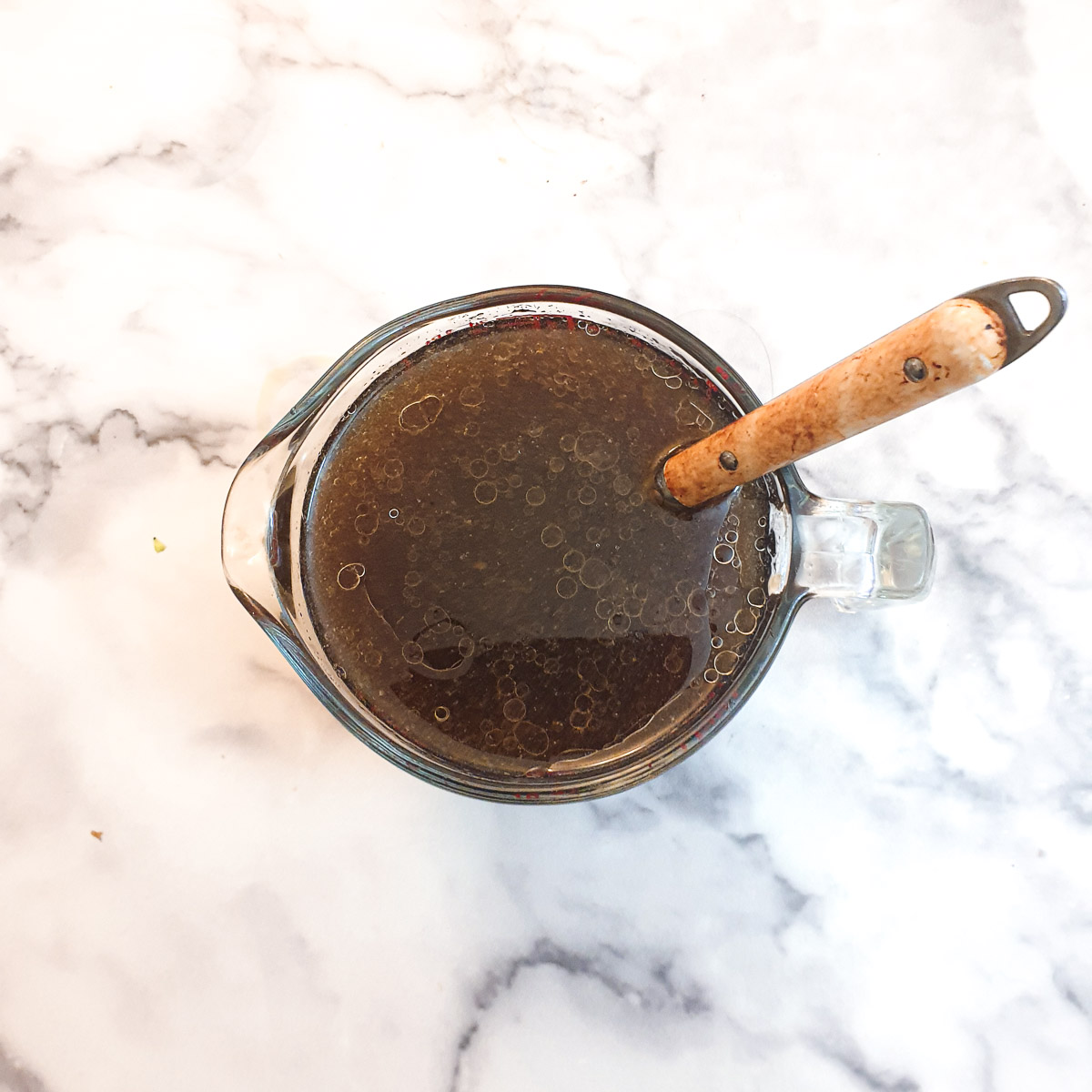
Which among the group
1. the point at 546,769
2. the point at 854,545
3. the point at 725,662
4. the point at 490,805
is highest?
the point at 854,545

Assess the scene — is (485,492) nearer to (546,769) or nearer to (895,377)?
(546,769)

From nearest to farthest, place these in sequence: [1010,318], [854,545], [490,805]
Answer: [1010,318], [854,545], [490,805]

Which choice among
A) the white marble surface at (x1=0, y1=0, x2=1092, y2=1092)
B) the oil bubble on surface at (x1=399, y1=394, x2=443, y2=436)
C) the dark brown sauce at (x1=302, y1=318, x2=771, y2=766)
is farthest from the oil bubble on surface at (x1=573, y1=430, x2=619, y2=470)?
the white marble surface at (x1=0, y1=0, x2=1092, y2=1092)

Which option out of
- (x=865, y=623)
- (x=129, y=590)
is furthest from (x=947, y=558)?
(x=129, y=590)

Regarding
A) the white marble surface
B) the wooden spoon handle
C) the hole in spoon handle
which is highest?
the hole in spoon handle

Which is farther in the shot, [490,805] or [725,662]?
[490,805]

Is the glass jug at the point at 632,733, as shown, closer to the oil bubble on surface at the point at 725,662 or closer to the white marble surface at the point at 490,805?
the oil bubble on surface at the point at 725,662

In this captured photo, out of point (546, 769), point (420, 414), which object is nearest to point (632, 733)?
point (546, 769)

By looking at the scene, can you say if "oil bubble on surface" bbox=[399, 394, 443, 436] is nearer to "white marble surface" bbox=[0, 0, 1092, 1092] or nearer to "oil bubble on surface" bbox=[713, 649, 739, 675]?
"white marble surface" bbox=[0, 0, 1092, 1092]
